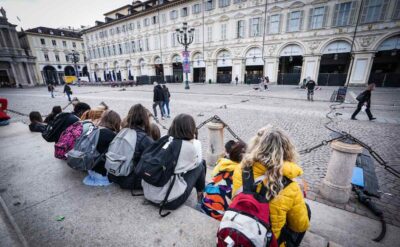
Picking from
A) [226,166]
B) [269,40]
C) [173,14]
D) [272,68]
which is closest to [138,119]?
[226,166]

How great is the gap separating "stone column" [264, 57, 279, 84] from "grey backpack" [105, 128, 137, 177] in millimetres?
26904

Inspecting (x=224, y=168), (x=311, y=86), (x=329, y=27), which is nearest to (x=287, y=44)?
(x=329, y=27)

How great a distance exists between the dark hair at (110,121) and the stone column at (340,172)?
3.51 metres

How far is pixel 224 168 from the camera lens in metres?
2.10

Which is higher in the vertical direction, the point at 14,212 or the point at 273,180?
the point at 273,180

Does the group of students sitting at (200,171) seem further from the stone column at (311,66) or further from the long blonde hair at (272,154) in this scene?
the stone column at (311,66)

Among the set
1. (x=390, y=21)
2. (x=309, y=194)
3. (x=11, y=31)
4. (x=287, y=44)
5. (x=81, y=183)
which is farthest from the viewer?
(x=11, y=31)

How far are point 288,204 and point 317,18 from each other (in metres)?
27.7

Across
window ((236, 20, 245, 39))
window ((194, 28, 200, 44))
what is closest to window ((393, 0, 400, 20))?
window ((236, 20, 245, 39))

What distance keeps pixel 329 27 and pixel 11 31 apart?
58.4 metres

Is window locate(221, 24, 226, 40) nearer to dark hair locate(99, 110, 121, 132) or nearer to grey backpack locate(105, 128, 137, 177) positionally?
dark hair locate(99, 110, 121, 132)

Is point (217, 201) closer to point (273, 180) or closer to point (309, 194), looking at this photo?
point (273, 180)

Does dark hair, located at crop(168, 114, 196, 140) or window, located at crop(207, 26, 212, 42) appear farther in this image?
window, located at crop(207, 26, 212, 42)

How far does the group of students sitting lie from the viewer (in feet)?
4.39
